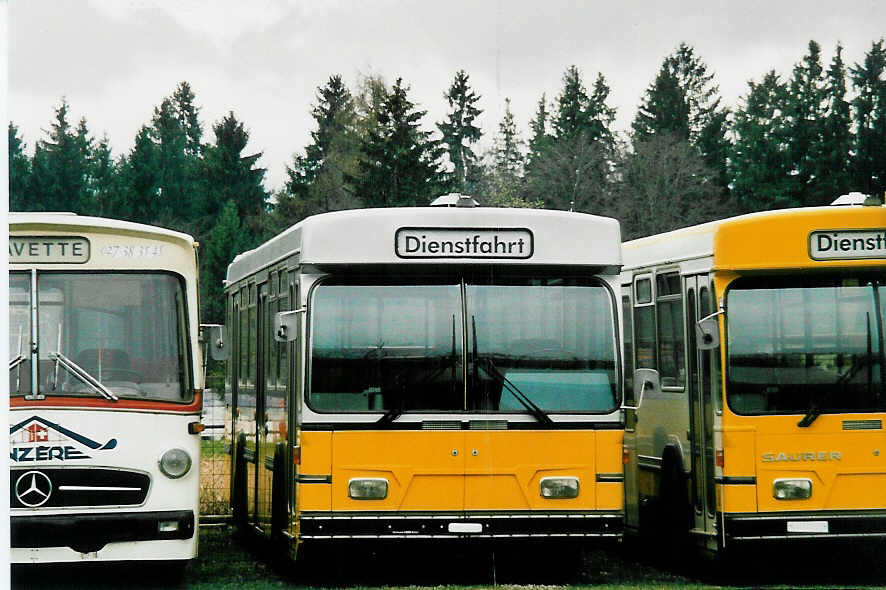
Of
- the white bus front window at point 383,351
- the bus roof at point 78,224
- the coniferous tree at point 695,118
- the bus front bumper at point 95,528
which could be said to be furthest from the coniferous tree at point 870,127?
the bus front bumper at point 95,528

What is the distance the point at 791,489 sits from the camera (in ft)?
39.7

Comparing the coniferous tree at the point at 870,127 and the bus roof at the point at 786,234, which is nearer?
the bus roof at the point at 786,234

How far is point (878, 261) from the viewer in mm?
12164

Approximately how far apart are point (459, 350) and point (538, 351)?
20.2 inches

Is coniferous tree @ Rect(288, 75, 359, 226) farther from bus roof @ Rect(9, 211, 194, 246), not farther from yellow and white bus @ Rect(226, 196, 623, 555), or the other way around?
bus roof @ Rect(9, 211, 194, 246)

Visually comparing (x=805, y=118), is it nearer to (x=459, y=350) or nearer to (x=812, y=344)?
(x=812, y=344)

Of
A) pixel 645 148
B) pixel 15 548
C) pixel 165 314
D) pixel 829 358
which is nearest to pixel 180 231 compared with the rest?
pixel 165 314

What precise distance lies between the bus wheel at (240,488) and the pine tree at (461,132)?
3520mm

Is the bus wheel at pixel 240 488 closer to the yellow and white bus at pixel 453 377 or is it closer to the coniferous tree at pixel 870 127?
the yellow and white bus at pixel 453 377

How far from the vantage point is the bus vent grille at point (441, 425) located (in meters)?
11.6

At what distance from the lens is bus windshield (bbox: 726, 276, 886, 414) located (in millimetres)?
12109

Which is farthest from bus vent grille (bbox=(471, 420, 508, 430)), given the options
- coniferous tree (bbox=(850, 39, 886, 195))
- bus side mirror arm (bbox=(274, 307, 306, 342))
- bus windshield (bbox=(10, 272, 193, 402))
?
coniferous tree (bbox=(850, 39, 886, 195))

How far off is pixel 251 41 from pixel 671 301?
3785 mm

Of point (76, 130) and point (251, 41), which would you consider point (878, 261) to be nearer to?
point (251, 41)
